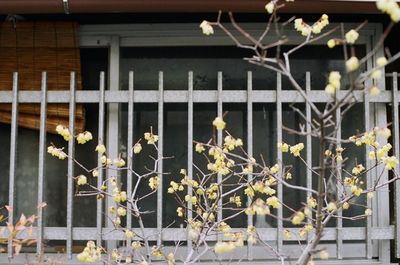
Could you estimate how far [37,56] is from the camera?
161 inches

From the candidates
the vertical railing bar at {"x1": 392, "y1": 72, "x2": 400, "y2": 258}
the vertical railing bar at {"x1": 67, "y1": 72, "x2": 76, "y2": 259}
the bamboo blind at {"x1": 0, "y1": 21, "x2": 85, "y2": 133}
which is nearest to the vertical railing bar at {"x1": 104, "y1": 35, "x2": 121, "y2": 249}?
the bamboo blind at {"x1": 0, "y1": 21, "x2": 85, "y2": 133}

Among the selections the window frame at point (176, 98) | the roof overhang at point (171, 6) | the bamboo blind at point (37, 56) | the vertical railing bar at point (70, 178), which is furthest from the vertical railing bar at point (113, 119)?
the roof overhang at point (171, 6)

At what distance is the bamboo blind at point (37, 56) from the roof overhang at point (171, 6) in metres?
0.42

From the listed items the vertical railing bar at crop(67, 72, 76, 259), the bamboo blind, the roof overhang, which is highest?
the roof overhang

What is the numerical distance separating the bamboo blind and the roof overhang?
1.37 feet

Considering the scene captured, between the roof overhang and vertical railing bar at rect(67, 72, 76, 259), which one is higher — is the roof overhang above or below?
above

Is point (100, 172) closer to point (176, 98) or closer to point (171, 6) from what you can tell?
point (176, 98)

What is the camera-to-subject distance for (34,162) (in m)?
4.12

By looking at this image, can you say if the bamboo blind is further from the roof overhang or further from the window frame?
the roof overhang

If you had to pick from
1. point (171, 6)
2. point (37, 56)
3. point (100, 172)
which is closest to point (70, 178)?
point (100, 172)

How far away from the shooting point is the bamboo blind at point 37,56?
4047mm

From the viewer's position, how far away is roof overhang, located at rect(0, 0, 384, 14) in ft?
11.6

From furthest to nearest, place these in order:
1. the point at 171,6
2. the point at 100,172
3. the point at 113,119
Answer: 1. the point at 113,119
2. the point at 171,6
3. the point at 100,172

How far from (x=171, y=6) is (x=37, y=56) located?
1202 mm
